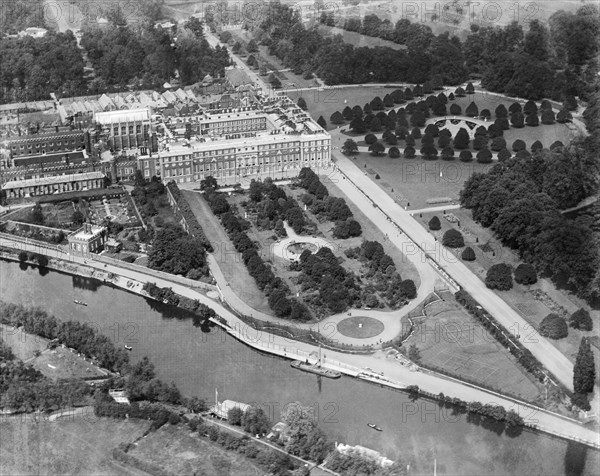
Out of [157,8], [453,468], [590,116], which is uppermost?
[157,8]

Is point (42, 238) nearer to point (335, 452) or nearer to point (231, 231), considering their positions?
point (231, 231)

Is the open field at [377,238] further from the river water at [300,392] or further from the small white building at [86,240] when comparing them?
the small white building at [86,240]

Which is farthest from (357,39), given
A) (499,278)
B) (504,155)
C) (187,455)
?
(187,455)

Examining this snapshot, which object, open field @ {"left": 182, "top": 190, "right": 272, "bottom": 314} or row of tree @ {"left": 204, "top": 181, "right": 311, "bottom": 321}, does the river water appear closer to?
open field @ {"left": 182, "top": 190, "right": 272, "bottom": 314}

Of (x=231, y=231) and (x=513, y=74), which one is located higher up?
(x=513, y=74)

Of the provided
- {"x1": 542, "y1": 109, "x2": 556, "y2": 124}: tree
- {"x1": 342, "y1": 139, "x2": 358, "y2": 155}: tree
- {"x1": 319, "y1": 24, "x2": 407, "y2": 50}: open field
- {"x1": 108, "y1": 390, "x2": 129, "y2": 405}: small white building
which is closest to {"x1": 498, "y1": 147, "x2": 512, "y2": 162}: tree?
{"x1": 542, "y1": 109, "x2": 556, "y2": 124}: tree

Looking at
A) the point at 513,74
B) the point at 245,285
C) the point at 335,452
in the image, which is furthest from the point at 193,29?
the point at 335,452

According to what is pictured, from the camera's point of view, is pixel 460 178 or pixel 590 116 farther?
pixel 590 116
